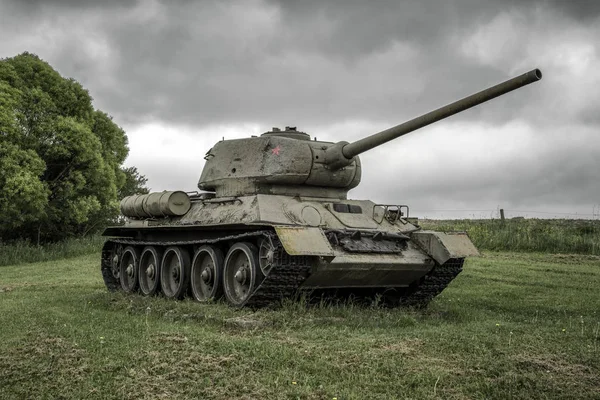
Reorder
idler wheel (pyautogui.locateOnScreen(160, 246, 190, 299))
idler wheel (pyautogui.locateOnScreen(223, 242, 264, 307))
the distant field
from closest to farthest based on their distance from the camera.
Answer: idler wheel (pyautogui.locateOnScreen(223, 242, 264, 307)), idler wheel (pyautogui.locateOnScreen(160, 246, 190, 299)), the distant field

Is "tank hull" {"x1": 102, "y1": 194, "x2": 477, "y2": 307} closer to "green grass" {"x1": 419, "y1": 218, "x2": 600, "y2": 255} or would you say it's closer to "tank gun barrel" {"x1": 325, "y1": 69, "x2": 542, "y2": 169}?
"tank gun barrel" {"x1": 325, "y1": 69, "x2": 542, "y2": 169}

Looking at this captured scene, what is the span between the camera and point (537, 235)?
23.5 metres

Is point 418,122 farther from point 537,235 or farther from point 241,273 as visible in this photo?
point 537,235

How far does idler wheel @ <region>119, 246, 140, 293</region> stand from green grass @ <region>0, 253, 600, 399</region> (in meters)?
2.52

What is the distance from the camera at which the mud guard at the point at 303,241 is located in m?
10.5

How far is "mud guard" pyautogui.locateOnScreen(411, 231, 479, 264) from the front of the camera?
1231 cm

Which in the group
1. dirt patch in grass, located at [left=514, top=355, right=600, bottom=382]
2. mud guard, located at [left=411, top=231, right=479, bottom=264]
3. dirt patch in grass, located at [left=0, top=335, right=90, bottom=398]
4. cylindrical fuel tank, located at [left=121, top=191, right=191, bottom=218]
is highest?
cylindrical fuel tank, located at [left=121, top=191, right=191, bottom=218]

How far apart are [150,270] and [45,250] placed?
15.5 metres

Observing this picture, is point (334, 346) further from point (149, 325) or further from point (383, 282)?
point (383, 282)

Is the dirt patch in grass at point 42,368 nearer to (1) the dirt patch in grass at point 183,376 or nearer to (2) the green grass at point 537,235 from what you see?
(1) the dirt patch in grass at point 183,376

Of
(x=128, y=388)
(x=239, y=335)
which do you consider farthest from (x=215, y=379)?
(x=239, y=335)

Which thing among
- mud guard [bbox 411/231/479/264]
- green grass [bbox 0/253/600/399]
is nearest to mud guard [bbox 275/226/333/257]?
green grass [bbox 0/253/600/399]

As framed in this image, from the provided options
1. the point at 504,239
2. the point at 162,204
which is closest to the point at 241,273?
the point at 162,204

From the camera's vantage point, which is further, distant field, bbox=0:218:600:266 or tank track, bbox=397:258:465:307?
distant field, bbox=0:218:600:266
